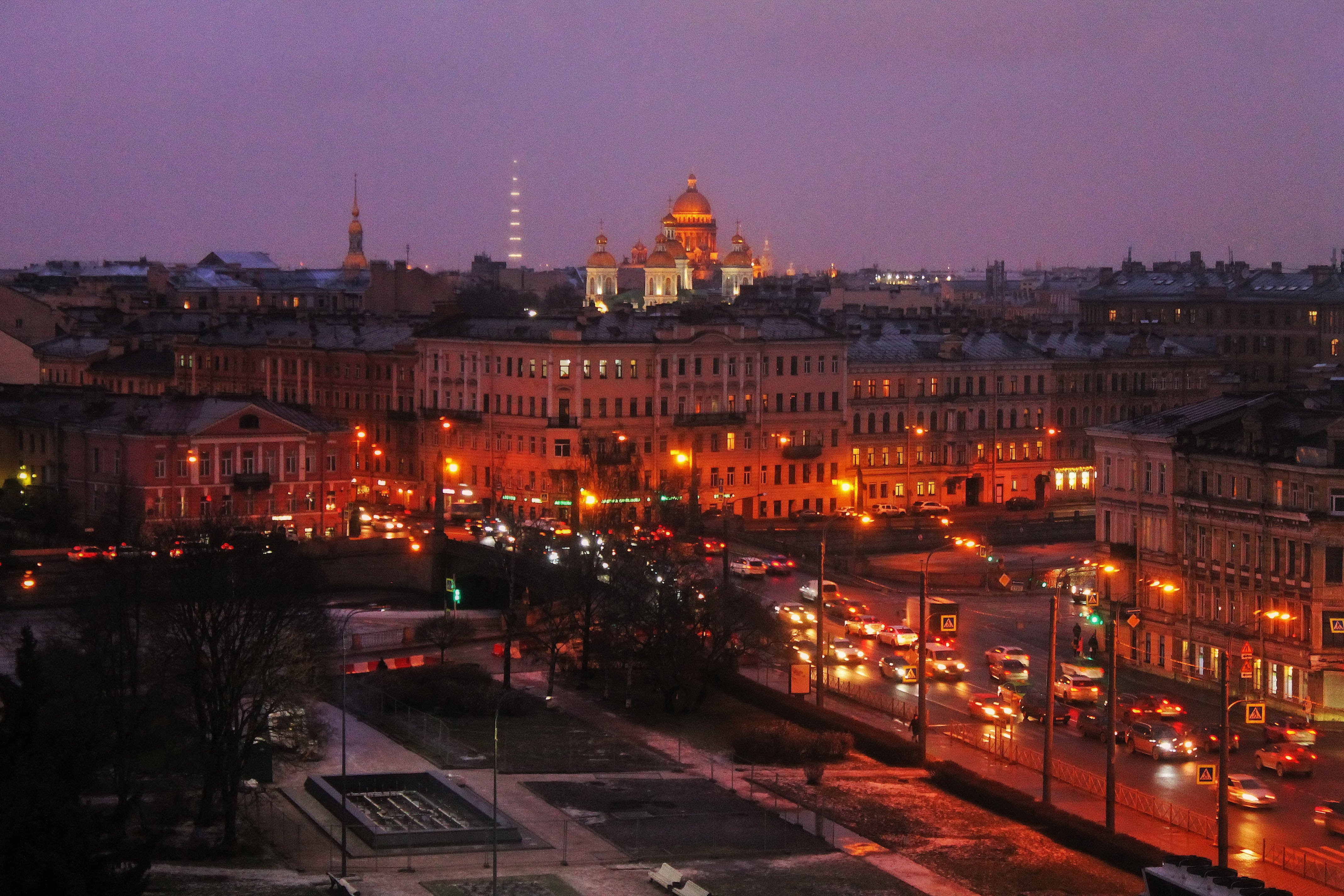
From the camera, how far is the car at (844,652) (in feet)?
205

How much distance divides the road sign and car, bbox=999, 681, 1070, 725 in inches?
169

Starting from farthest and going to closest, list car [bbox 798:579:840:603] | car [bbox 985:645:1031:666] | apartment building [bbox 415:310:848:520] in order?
1. apartment building [bbox 415:310:848:520]
2. car [bbox 798:579:840:603]
3. car [bbox 985:645:1031:666]

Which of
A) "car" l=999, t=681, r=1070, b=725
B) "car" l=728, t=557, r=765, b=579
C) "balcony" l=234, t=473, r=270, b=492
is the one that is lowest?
"car" l=999, t=681, r=1070, b=725

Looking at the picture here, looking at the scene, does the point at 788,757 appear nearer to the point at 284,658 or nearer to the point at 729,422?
the point at 284,658

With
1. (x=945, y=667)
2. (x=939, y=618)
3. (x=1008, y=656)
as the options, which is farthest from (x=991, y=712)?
(x=1008, y=656)

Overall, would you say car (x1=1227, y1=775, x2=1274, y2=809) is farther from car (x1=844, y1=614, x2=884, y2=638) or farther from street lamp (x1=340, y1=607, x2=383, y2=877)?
car (x1=844, y1=614, x2=884, y2=638)

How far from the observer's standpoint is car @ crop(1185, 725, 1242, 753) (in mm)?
50219

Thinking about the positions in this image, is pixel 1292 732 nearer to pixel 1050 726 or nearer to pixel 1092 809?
pixel 1092 809

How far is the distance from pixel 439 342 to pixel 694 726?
44656 mm

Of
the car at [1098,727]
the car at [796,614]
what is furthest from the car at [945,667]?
the car at [1098,727]

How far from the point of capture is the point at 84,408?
85.1 metres

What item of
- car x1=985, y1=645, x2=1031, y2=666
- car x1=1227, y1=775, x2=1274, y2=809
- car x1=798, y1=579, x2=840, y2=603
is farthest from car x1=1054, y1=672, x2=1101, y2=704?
car x1=798, y1=579, x2=840, y2=603

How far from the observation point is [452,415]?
96125mm

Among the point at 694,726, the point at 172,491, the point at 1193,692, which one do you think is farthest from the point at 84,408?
the point at 1193,692
